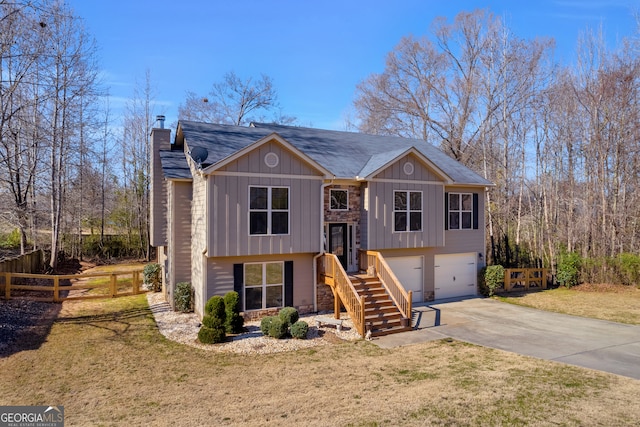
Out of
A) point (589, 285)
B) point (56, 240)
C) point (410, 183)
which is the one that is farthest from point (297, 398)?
point (56, 240)

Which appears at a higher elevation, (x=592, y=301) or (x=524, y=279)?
(x=524, y=279)

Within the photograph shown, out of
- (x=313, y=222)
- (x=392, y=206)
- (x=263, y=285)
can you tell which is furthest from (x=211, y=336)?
(x=392, y=206)

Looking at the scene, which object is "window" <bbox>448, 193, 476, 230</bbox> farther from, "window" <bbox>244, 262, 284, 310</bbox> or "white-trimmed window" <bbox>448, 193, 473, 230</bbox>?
"window" <bbox>244, 262, 284, 310</bbox>

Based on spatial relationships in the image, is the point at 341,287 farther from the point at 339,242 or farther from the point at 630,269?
the point at 630,269

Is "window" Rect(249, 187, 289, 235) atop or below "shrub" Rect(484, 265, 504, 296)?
atop

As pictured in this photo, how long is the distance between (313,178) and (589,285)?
1501 centimetres

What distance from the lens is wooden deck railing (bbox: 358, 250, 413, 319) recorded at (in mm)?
12125

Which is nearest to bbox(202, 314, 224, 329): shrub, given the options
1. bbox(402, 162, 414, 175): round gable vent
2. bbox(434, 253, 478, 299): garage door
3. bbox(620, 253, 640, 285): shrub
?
bbox(402, 162, 414, 175): round gable vent

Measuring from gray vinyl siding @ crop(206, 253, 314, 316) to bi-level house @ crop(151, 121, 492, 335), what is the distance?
3 centimetres

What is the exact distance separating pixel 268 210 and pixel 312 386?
6.02 m

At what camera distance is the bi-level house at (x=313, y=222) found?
11945mm

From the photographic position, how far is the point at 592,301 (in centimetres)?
1603

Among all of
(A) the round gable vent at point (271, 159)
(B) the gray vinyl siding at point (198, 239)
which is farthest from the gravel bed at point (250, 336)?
(A) the round gable vent at point (271, 159)

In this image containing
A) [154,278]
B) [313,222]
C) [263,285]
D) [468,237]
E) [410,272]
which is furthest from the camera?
[154,278]
